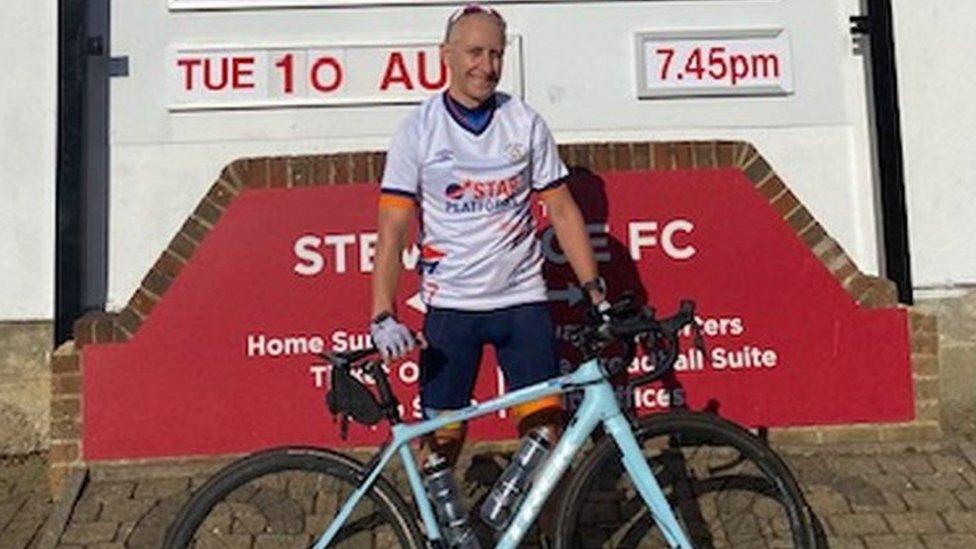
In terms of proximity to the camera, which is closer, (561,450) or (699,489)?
(561,450)

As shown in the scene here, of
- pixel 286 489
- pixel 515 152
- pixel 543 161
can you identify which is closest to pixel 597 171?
pixel 543 161

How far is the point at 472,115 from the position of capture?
11.1 ft

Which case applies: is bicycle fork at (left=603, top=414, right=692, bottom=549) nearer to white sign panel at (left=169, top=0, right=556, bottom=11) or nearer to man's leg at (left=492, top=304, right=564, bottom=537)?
man's leg at (left=492, top=304, right=564, bottom=537)

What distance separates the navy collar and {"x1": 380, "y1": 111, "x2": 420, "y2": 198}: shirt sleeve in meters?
0.13

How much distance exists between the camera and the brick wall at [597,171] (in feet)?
15.3

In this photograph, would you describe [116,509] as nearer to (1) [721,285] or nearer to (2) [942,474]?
(1) [721,285]


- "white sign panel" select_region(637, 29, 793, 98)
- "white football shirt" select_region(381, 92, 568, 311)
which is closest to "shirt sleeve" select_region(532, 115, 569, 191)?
"white football shirt" select_region(381, 92, 568, 311)

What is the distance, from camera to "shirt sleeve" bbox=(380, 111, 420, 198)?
3.39m

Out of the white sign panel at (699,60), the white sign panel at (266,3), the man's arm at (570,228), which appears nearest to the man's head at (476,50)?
the man's arm at (570,228)

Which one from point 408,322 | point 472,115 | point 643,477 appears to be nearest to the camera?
point 643,477

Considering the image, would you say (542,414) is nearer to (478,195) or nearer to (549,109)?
(478,195)

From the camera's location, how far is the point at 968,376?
5551 mm

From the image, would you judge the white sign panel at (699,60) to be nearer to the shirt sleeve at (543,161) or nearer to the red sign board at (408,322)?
the red sign board at (408,322)

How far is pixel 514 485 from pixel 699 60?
10.5ft
